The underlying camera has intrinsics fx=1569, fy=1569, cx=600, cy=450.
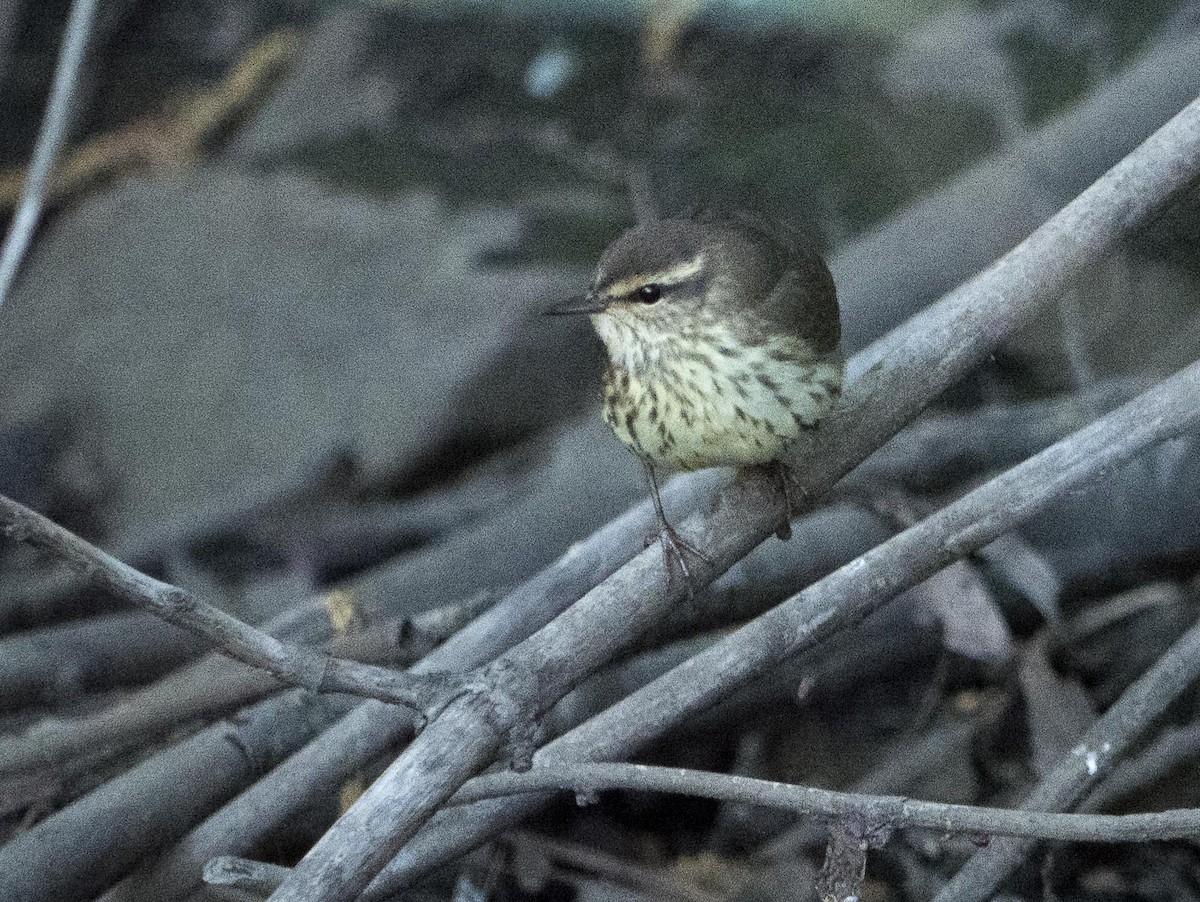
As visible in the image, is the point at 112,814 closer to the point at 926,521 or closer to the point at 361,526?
the point at 926,521

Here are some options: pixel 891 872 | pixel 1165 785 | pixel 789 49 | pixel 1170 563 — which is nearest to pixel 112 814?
pixel 891 872

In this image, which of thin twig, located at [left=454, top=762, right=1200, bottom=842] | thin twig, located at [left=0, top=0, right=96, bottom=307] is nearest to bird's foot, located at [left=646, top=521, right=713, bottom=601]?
thin twig, located at [left=454, top=762, right=1200, bottom=842]

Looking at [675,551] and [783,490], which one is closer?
[675,551]

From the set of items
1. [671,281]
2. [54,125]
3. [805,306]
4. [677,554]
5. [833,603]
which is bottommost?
[833,603]

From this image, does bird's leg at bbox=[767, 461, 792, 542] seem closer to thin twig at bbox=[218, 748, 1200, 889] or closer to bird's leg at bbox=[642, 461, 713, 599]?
bird's leg at bbox=[642, 461, 713, 599]

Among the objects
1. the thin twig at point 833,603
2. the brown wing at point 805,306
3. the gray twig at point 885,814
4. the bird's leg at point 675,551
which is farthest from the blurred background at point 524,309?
the gray twig at point 885,814

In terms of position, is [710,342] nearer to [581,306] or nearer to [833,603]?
[581,306]

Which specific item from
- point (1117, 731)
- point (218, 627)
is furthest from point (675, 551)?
point (1117, 731)

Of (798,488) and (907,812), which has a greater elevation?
(798,488)
